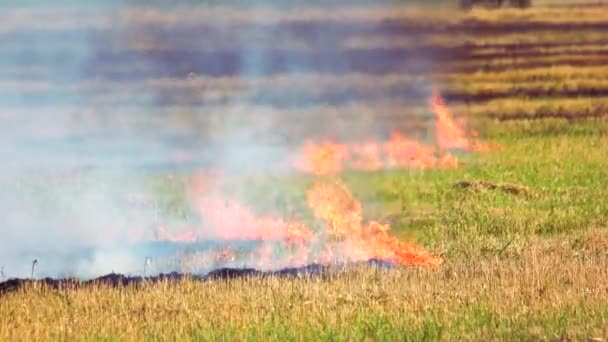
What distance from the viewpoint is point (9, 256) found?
2323 cm

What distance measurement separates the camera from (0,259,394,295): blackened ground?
63.0 ft

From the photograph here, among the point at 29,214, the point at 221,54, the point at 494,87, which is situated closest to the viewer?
the point at 29,214

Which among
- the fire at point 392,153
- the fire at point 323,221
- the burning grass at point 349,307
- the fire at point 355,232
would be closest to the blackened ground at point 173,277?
the burning grass at point 349,307

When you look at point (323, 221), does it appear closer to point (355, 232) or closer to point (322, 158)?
point (355, 232)

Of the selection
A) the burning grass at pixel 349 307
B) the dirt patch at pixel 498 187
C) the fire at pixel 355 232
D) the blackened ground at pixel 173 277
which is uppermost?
the dirt patch at pixel 498 187

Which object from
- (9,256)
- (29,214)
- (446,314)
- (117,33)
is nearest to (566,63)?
(117,33)

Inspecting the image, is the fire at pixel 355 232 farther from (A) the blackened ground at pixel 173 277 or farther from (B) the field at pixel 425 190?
(A) the blackened ground at pixel 173 277

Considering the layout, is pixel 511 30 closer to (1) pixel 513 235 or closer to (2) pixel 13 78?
(2) pixel 13 78

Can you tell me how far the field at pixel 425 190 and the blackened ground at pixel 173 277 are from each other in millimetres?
312

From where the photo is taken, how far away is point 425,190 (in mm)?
30875

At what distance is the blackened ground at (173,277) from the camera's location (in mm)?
19203

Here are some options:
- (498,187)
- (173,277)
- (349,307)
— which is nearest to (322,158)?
(498,187)

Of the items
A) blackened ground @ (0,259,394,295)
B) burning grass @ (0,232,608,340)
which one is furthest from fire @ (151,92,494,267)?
burning grass @ (0,232,608,340)

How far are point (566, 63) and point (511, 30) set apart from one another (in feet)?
22.0
